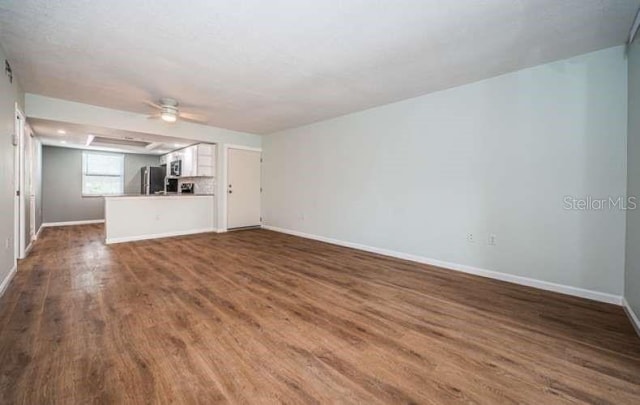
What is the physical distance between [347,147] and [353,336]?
3.59m

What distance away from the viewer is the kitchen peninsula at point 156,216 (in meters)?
5.22

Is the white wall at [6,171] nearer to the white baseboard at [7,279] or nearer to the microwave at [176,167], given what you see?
the white baseboard at [7,279]

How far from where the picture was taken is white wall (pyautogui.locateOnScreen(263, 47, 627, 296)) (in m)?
2.68

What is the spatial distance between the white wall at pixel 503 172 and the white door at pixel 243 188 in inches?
106

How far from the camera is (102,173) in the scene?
27.0ft

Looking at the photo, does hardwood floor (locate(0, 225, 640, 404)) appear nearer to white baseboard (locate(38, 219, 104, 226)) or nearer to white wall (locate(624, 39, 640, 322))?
white wall (locate(624, 39, 640, 322))

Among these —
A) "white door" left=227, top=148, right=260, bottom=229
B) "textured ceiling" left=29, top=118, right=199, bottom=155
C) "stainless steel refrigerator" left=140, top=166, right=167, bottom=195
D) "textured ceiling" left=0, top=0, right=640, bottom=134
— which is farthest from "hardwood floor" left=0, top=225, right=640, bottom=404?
"stainless steel refrigerator" left=140, top=166, right=167, bottom=195

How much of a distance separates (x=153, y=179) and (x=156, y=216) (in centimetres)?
299

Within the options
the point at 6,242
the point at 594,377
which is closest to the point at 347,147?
the point at 594,377

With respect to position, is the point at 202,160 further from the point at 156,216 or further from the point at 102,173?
the point at 102,173

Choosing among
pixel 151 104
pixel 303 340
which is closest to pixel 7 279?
pixel 151 104

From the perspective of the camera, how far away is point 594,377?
162 cm

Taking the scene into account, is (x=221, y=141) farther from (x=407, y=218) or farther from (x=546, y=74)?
(x=546, y=74)

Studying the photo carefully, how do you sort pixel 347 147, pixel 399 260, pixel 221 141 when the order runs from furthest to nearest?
pixel 221 141 < pixel 347 147 < pixel 399 260
